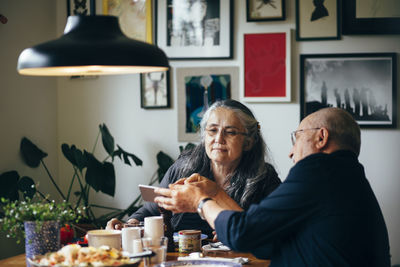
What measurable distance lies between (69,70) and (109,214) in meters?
2.18

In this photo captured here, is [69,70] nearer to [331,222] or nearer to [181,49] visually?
[331,222]

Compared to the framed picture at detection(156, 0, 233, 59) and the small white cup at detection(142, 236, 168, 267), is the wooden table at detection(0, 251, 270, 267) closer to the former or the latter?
the small white cup at detection(142, 236, 168, 267)

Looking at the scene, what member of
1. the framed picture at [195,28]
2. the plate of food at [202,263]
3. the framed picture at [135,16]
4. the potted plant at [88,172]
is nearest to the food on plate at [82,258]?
the plate of food at [202,263]

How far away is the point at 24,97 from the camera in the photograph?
3.92 meters

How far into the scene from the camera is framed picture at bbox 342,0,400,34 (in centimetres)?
381

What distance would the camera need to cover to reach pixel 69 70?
6.91 ft

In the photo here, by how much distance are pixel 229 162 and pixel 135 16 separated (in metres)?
1.79

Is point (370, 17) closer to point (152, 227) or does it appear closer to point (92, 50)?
point (152, 227)

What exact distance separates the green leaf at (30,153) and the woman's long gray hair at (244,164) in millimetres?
1311

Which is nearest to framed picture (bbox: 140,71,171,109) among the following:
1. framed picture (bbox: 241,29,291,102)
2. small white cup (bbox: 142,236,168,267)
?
framed picture (bbox: 241,29,291,102)

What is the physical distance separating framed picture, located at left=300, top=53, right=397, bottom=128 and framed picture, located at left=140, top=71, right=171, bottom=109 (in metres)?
1.03

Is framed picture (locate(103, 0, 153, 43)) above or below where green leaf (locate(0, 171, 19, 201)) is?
above

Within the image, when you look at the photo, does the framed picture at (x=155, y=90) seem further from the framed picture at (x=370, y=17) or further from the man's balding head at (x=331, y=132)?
the man's balding head at (x=331, y=132)

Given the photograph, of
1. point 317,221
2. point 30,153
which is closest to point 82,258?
point 317,221
